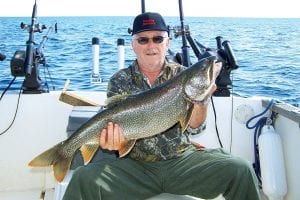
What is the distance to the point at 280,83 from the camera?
12008mm

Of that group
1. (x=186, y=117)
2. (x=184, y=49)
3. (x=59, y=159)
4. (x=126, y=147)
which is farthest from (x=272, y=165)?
(x=59, y=159)

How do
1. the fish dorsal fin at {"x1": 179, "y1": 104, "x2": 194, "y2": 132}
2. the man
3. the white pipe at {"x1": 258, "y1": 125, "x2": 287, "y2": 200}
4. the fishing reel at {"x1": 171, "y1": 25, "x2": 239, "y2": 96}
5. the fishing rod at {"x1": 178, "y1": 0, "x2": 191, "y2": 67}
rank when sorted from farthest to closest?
1. the fishing rod at {"x1": 178, "y1": 0, "x2": 191, "y2": 67}
2. the fishing reel at {"x1": 171, "y1": 25, "x2": 239, "y2": 96}
3. the white pipe at {"x1": 258, "y1": 125, "x2": 287, "y2": 200}
4. the man
5. the fish dorsal fin at {"x1": 179, "y1": 104, "x2": 194, "y2": 132}

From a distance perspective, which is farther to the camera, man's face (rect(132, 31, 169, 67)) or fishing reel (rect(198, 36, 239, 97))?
fishing reel (rect(198, 36, 239, 97))

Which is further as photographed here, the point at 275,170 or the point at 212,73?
the point at 275,170

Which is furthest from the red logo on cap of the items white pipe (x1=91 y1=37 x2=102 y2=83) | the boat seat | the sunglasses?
white pipe (x1=91 y1=37 x2=102 y2=83)

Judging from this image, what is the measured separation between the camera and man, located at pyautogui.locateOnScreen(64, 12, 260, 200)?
358 centimetres

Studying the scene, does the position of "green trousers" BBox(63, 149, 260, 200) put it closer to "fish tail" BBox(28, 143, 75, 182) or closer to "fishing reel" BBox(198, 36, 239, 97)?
"fish tail" BBox(28, 143, 75, 182)

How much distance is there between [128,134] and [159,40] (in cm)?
113

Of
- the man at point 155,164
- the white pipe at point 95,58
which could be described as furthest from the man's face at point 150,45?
the white pipe at point 95,58

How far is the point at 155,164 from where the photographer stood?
3.94m

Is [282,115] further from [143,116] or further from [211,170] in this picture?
[143,116]

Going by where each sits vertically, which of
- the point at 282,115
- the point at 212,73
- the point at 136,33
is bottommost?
the point at 282,115

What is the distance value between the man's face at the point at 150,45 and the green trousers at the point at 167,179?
1.03m

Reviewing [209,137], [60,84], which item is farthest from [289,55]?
[209,137]
